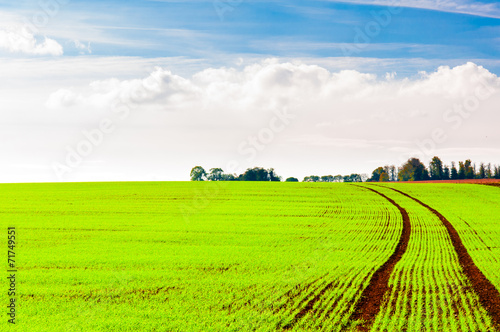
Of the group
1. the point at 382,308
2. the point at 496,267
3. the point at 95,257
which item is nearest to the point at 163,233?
the point at 95,257

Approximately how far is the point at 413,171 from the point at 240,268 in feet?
414

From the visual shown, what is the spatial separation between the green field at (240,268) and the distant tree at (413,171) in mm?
97630

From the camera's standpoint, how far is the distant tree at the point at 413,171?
12925 cm

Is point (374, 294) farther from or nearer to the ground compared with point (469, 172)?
nearer to the ground

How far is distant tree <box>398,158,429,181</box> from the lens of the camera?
424 ft

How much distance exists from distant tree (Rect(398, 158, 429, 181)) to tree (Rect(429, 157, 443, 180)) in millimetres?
3284

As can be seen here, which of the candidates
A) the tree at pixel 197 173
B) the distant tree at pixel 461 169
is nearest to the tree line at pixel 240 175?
the tree at pixel 197 173

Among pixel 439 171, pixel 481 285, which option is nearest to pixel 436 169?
pixel 439 171

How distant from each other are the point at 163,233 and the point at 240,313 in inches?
598

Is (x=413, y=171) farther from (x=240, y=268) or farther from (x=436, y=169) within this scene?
(x=240, y=268)

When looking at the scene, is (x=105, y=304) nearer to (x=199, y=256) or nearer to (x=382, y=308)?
(x=199, y=256)

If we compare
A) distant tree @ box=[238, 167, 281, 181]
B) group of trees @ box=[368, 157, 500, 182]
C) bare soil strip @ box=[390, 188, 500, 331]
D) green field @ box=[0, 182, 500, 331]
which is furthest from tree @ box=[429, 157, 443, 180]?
bare soil strip @ box=[390, 188, 500, 331]

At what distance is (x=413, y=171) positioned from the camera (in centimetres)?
13112

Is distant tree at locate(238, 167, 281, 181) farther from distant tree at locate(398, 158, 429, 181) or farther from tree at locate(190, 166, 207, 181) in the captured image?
distant tree at locate(398, 158, 429, 181)
